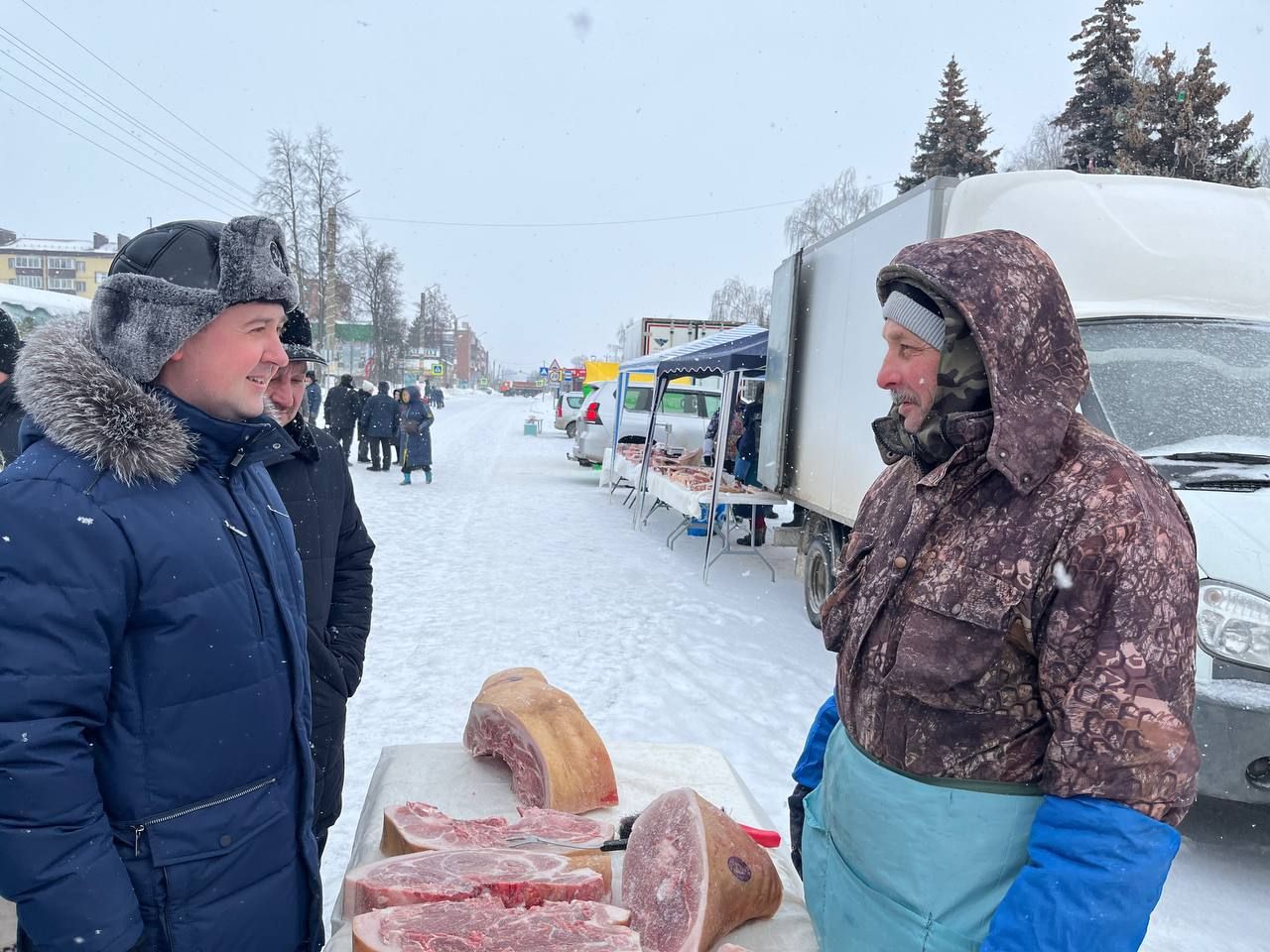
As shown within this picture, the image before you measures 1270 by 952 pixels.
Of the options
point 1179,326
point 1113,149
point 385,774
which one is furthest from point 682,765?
point 1113,149

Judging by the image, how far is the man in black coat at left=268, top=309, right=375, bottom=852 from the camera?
102 inches

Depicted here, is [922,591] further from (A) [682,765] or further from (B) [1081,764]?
(A) [682,765]

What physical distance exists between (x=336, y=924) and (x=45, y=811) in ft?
3.12

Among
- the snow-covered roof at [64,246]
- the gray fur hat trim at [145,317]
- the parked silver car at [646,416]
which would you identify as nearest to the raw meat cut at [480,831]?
the gray fur hat trim at [145,317]

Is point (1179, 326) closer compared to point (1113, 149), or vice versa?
point (1179, 326)

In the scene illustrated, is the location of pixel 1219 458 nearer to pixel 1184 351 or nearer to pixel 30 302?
pixel 1184 351

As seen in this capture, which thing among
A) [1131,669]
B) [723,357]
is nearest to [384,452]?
[723,357]

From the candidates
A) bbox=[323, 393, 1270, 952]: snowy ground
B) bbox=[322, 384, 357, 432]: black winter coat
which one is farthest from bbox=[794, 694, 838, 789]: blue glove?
bbox=[322, 384, 357, 432]: black winter coat

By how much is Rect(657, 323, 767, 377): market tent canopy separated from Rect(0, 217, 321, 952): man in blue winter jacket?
716 cm

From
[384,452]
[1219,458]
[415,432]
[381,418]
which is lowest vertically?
[384,452]

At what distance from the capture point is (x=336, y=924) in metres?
2.15

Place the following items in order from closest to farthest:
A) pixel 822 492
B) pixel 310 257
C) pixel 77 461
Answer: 1. pixel 77 461
2. pixel 822 492
3. pixel 310 257

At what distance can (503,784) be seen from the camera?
3021mm

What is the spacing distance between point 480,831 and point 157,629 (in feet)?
4.02
